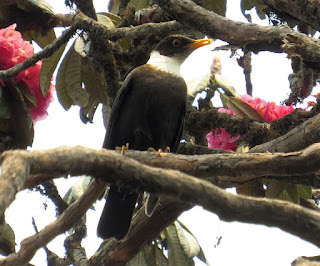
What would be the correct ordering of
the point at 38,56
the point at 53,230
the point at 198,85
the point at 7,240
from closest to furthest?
1. the point at 53,230
2. the point at 7,240
3. the point at 38,56
4. the point at 198,85

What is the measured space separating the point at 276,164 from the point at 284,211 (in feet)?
2.01

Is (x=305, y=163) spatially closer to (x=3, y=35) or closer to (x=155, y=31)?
(x=155, y=31)

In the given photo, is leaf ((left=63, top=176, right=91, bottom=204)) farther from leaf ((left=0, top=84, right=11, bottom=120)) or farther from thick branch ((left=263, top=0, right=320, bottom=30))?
thick branch ((left=263, top=0, right=320, bottom=30))

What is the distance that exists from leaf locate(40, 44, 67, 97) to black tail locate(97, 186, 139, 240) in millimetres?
831

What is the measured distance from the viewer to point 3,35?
4.10 m

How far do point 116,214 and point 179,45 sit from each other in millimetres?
1621

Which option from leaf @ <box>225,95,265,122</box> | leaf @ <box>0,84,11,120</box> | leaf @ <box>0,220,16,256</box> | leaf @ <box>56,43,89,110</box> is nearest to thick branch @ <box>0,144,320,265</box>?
leaf @ <box>0,220,16,256</box>

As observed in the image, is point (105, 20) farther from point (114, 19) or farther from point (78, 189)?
point (78, 189)

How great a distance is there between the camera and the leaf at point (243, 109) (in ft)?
13.5

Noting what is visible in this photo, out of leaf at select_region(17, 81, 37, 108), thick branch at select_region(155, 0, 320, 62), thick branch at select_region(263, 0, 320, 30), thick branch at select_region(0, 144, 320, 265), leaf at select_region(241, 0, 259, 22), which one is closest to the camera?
thick branch at select_region(0, 144, 320, 265)

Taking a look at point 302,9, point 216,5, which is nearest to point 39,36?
point 216,5

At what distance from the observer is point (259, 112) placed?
166 inches

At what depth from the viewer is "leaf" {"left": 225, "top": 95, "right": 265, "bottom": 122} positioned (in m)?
4.12

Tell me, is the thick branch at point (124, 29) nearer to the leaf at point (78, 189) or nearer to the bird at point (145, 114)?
the bird at point (145, 114)
